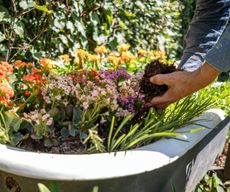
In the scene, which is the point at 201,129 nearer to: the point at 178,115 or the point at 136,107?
the point at 178,115

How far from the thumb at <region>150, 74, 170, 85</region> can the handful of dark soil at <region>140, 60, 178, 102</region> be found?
45 mm

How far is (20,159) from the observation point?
1351 mm

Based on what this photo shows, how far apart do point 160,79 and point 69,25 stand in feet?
6.25

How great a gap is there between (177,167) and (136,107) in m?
0.31

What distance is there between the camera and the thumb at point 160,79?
1.66m

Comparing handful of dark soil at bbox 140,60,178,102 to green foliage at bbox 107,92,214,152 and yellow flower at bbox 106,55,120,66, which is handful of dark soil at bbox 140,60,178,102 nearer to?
green foliage at bbox 107,92,214,152

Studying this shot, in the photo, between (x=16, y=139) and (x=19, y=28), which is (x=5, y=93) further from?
(x=19, y=28)

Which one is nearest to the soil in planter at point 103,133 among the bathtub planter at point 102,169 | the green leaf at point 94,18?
the bathtub planter at point 102,169

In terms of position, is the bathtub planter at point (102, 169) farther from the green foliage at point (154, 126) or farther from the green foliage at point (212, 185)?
the green foliage at point (212, 185)

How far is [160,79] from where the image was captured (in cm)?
167

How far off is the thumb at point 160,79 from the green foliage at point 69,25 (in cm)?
154

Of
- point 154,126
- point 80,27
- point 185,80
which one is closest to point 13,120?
point 154,126

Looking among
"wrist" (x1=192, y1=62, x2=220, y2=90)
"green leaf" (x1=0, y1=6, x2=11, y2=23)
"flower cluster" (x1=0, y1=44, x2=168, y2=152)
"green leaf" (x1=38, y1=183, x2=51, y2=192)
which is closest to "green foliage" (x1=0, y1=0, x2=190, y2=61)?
"green leaf" (x1=0, y1=6, x2=11, y2=23)

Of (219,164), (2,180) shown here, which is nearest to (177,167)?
(2,180)
